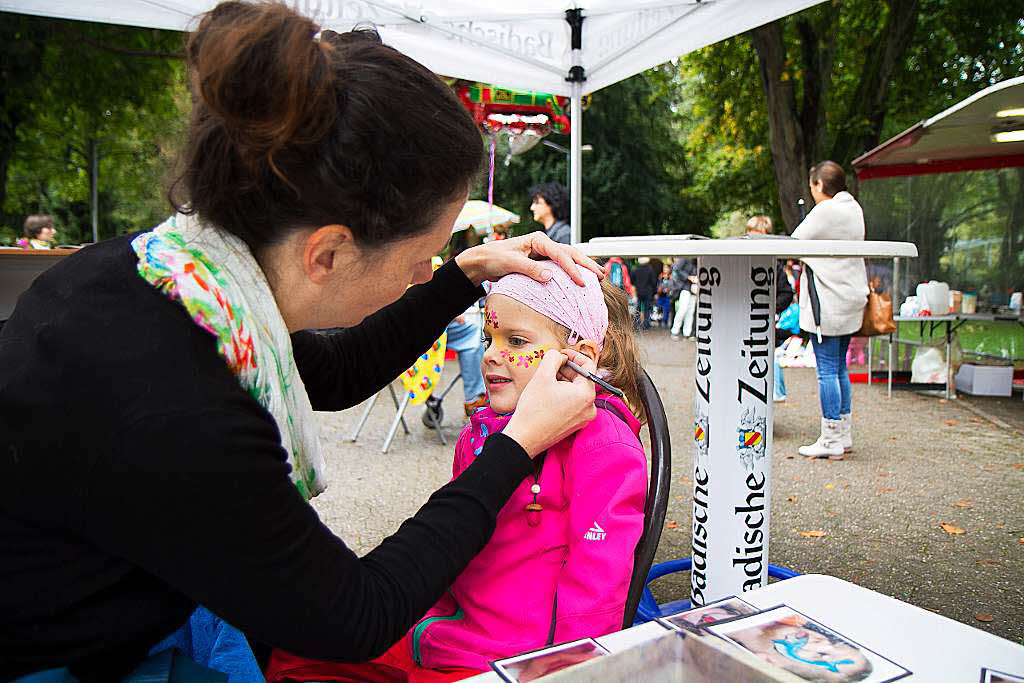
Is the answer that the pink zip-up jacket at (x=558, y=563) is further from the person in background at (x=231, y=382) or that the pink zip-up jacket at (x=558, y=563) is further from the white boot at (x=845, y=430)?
the white boot at (x=845, y=430)

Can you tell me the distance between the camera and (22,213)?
25.1 meters

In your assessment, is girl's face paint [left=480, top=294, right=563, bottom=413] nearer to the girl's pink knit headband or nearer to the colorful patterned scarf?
the girl's pink knit headband

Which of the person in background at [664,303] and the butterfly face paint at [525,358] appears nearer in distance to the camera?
the butterfly face paint at [525,358]

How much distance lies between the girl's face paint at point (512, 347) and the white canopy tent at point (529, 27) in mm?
2362

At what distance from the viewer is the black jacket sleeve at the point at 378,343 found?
1.78 meters

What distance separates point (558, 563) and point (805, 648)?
823 mm

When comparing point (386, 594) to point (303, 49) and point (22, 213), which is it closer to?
point (303, 49)

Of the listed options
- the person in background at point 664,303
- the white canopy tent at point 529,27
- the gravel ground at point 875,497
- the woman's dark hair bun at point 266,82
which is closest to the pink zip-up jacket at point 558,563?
the woman's dark hair bun at point 266,82

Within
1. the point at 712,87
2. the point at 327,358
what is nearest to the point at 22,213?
the point at 712,87

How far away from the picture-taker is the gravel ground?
3.46 meters

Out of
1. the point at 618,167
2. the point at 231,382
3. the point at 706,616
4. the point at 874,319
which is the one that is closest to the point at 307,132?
the point at 231,382

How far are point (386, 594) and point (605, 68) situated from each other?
418 cm

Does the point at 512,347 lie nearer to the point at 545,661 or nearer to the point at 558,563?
the point at 558,563

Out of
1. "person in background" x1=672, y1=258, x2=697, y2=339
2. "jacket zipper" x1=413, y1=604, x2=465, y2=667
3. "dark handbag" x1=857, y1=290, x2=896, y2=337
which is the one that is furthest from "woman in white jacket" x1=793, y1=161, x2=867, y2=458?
"person in background" x1=672, y1=258, x2=697, y2=339
